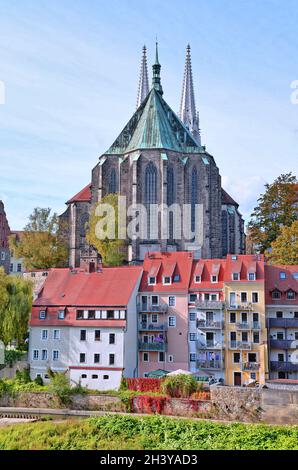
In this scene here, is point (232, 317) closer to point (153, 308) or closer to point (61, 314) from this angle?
point (153, 308)

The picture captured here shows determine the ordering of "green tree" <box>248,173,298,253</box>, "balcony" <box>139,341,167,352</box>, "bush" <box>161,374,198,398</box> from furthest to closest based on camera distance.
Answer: "green tree" <box>248,173,298,253</box> < "balcony" <box>139,341,167,352</box> < "bush" <box>161,374,198,398</box>

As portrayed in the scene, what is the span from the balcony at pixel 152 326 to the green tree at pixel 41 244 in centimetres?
2461

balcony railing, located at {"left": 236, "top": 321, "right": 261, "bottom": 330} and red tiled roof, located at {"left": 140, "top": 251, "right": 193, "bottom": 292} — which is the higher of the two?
red tiled roof, located at {"left": 140, "top": 251, "right": 193, "bottom": 292}

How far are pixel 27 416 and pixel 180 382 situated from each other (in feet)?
36.2

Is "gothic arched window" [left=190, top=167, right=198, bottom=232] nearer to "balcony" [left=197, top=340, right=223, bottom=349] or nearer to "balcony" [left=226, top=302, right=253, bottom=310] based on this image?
"balcony" [left=226, top=302, right=253, bottom=310]

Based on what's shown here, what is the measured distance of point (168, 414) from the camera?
43.6 m

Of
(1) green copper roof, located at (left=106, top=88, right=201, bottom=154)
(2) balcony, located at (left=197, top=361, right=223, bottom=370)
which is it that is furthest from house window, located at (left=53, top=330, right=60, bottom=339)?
(1) green copper roof, located at (left=106, top=88, right=201, bottom=154)

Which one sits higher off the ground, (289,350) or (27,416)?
(289,350)

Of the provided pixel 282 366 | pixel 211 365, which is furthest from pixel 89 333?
pixel 282 366

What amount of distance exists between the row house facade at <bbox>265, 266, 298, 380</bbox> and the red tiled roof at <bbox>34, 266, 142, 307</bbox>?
455 inches

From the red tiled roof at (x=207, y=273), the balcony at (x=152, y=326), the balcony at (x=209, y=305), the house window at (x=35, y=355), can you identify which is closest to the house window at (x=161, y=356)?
the balcony at (x=152, y=326)

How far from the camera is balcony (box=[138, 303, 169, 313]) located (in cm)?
5303
